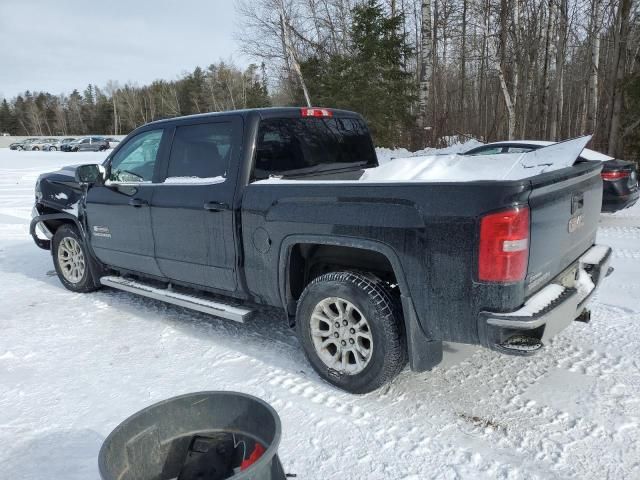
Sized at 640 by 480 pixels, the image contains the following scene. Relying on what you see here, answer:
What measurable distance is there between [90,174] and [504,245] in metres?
4.09

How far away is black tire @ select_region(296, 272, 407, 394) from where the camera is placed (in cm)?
305

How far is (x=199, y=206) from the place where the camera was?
3939 millimetres

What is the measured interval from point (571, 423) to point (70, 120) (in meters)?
116

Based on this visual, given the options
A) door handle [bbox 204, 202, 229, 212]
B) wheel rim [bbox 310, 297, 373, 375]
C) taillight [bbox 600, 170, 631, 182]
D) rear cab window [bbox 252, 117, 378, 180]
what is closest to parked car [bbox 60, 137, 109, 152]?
taillight [bbox 600, 170, 631, 182]

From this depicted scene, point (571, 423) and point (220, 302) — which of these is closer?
point (571, 423)

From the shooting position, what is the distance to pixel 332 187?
3152mm

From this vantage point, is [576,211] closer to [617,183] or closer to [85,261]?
[85,261]

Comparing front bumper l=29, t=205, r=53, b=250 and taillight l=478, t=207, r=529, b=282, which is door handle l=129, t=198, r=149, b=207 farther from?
taillight l=478, t=207, r=529, b=282

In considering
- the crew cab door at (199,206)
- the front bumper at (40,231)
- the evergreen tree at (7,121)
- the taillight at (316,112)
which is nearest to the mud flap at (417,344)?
the crew cab door at (199,206)

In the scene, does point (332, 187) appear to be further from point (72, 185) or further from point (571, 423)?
point (72, 185)

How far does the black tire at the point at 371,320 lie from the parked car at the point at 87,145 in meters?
50.4

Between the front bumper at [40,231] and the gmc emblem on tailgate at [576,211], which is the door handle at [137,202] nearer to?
the front bumper at [40,231]

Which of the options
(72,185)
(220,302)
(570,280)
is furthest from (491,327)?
(72,185)

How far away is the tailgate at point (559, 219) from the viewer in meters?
2.67
